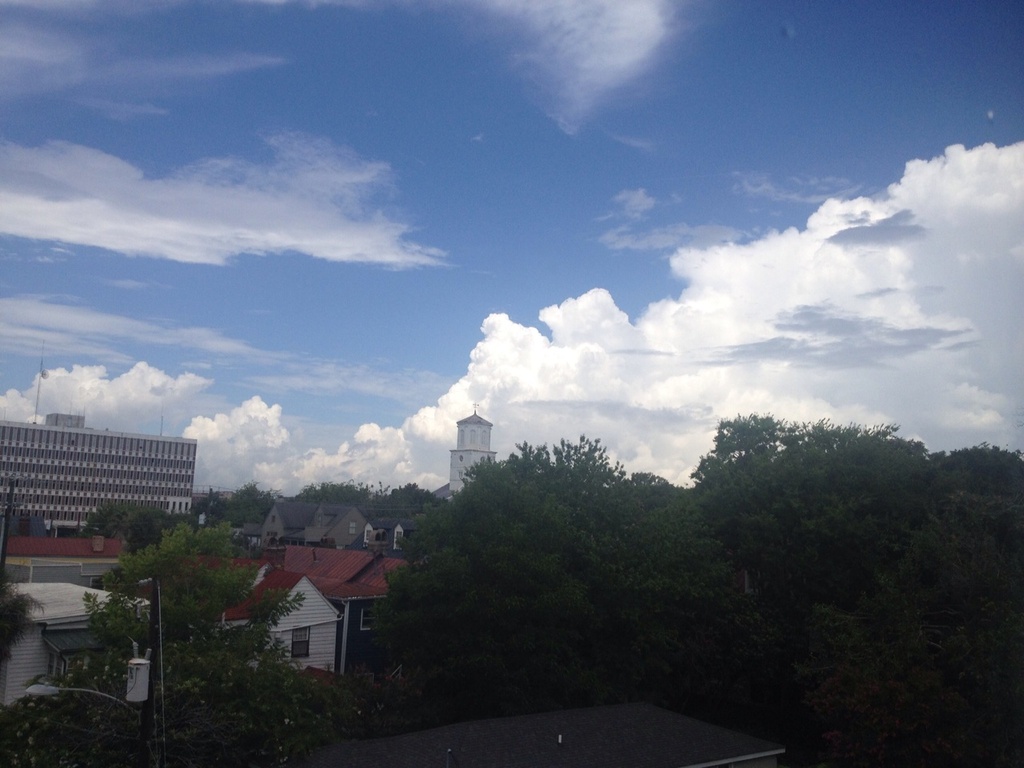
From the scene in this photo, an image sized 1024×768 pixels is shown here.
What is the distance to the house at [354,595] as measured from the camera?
122 ft

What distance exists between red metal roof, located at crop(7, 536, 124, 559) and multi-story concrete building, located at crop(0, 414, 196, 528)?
11468 cm

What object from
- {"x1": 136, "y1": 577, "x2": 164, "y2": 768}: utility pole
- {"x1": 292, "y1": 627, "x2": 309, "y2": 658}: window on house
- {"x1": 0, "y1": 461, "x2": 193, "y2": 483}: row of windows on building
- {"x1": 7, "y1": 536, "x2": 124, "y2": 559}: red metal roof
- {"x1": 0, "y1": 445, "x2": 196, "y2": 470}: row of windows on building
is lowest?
{"x1": 292, "y1": 627, "x2": 309, "y2": 658}: window on house

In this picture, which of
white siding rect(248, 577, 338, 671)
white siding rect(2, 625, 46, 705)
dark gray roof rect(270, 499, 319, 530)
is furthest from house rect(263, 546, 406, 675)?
dark gray roof rect(270, 499, 319, 530)

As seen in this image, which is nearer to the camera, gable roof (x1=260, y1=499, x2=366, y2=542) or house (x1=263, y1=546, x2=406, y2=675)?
house (x1=263, y1=546, x2=406, y2=675)

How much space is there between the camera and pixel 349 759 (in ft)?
60.1

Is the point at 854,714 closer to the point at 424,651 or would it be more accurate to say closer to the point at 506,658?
the point at 506,658

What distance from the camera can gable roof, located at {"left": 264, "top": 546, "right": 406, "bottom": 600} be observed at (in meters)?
38.5

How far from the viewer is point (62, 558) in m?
50.8

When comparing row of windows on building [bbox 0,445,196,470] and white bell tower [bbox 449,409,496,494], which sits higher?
white bell tower [bbox 449,409,496,494]

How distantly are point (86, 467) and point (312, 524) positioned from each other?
8145 cm

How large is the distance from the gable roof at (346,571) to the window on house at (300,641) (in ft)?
9.87

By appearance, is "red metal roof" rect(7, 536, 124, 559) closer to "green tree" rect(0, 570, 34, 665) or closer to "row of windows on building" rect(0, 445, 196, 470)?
"green tree" rect(0, 570, 34, 665)

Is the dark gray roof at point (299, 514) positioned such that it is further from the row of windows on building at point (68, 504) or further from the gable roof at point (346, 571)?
the row of windows on building at point (68, 504)

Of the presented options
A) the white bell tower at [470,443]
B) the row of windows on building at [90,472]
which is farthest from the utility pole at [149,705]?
the row of windows on building at [90,472]
